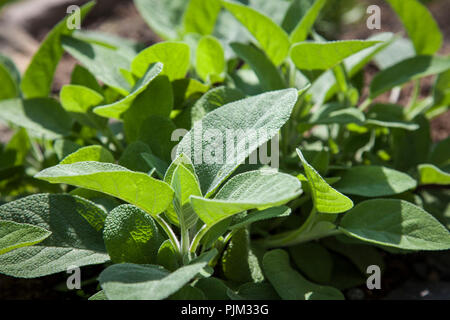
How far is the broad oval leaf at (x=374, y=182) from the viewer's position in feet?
2.81

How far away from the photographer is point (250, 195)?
2.17 feet

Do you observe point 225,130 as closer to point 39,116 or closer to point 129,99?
point 129,99

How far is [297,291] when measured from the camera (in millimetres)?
837

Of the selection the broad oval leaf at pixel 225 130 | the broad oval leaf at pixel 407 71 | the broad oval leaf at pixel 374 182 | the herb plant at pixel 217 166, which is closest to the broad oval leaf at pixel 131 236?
the herb plant at pixel 217 166

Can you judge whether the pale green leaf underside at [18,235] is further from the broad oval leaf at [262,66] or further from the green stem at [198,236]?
the broad oval leaf at [262,66]

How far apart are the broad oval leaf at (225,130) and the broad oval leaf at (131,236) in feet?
0.34

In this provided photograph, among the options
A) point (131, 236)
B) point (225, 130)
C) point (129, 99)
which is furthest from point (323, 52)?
point (131, 236)

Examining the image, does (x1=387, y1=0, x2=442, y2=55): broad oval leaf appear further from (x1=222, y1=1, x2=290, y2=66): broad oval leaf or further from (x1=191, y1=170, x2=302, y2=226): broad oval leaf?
(x1=191, y1=170, x2=302, y2=226): broad oval leaf

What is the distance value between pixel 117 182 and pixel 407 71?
698mm

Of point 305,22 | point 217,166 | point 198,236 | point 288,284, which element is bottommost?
point 288,284

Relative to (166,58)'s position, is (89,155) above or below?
below

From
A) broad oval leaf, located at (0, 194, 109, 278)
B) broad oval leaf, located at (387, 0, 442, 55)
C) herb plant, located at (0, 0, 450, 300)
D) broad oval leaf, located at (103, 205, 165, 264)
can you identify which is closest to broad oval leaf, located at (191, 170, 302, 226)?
herb plant, located at (0, 0, 450, 300)
